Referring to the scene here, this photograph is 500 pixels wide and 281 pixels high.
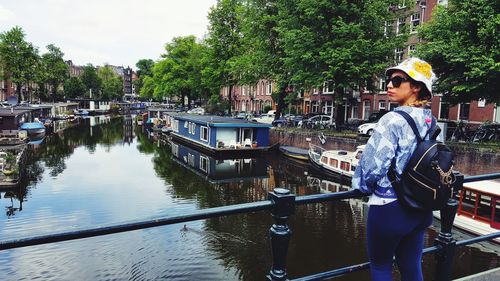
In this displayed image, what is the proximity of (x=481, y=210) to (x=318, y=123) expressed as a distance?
774 inches

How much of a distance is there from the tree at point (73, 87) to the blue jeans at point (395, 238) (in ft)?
328

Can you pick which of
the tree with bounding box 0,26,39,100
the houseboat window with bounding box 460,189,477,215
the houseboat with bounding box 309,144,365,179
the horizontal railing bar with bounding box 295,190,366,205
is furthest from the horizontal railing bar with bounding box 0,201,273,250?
the tree with bounding box 0,26,39,100

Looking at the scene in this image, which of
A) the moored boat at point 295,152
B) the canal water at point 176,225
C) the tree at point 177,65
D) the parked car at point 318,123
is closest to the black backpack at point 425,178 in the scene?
the canal water at point 176,225

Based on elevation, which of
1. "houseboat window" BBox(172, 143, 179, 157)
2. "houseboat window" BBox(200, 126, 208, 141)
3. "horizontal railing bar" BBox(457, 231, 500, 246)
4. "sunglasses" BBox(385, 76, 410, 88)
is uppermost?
"sunglasses" BBox(385, 76, 410, 88)

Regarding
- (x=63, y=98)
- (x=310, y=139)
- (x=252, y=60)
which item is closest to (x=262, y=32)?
(x=252, y=60)

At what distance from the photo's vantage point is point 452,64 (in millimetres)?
19953

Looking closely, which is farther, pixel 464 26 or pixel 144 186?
pixel 144 186

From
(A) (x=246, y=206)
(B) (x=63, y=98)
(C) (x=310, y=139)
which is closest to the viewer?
(A) (x=246, y=206)

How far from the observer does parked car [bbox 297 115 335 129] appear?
107 feet

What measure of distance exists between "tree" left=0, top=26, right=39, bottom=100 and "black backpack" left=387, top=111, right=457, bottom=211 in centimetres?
6957

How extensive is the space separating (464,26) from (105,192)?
20.9 meters

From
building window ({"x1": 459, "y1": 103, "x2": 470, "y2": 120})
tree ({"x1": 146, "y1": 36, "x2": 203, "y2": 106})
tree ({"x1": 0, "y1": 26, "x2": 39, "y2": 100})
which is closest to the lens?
building window ({"x1": 459, "y1": 103, "x2": 470, "y2": 120})

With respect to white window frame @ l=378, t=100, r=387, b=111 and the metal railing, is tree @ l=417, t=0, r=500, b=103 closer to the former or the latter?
white window frame @ l=378, t=100, r=387, b=111

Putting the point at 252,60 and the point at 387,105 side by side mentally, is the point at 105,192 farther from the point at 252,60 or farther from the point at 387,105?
the point at 387,105
